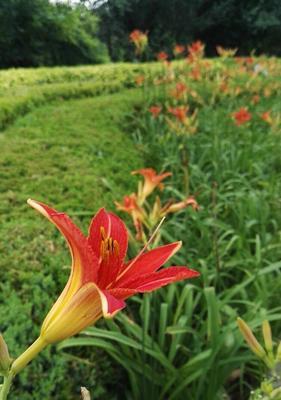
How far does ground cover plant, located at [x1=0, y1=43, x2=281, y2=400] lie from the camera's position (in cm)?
174

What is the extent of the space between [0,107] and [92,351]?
3018 millimetres

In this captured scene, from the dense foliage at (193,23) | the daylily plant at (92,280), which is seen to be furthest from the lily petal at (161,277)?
the dense foliage at (193,23)

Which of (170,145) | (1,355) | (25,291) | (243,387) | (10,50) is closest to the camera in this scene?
(1,355)

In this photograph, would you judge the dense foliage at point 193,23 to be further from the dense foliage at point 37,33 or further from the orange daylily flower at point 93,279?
the orange daylily flower at point 93,279

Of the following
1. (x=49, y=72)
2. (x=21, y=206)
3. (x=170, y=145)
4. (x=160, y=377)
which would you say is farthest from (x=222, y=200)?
(x=49, y=72)

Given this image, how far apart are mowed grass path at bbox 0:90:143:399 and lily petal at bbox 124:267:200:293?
42.5 inches

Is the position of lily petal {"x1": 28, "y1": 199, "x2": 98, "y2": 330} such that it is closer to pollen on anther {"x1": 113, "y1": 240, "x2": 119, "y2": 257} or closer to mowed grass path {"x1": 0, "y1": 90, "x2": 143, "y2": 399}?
pollen on anther {"x1": 113, "y1": 240, "x2": 119, "y2": 257}

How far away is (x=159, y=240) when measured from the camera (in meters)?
2.38

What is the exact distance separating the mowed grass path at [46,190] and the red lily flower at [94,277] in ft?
3.46

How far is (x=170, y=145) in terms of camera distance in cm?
411

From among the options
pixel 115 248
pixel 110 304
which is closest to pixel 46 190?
pixel 115 248

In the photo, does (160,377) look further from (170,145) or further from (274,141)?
(274,141)

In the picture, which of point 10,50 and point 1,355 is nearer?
point 1,355

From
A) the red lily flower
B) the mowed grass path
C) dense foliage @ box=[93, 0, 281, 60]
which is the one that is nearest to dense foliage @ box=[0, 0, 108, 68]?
dense foliage @ box=[93, 0, 281, 60]
